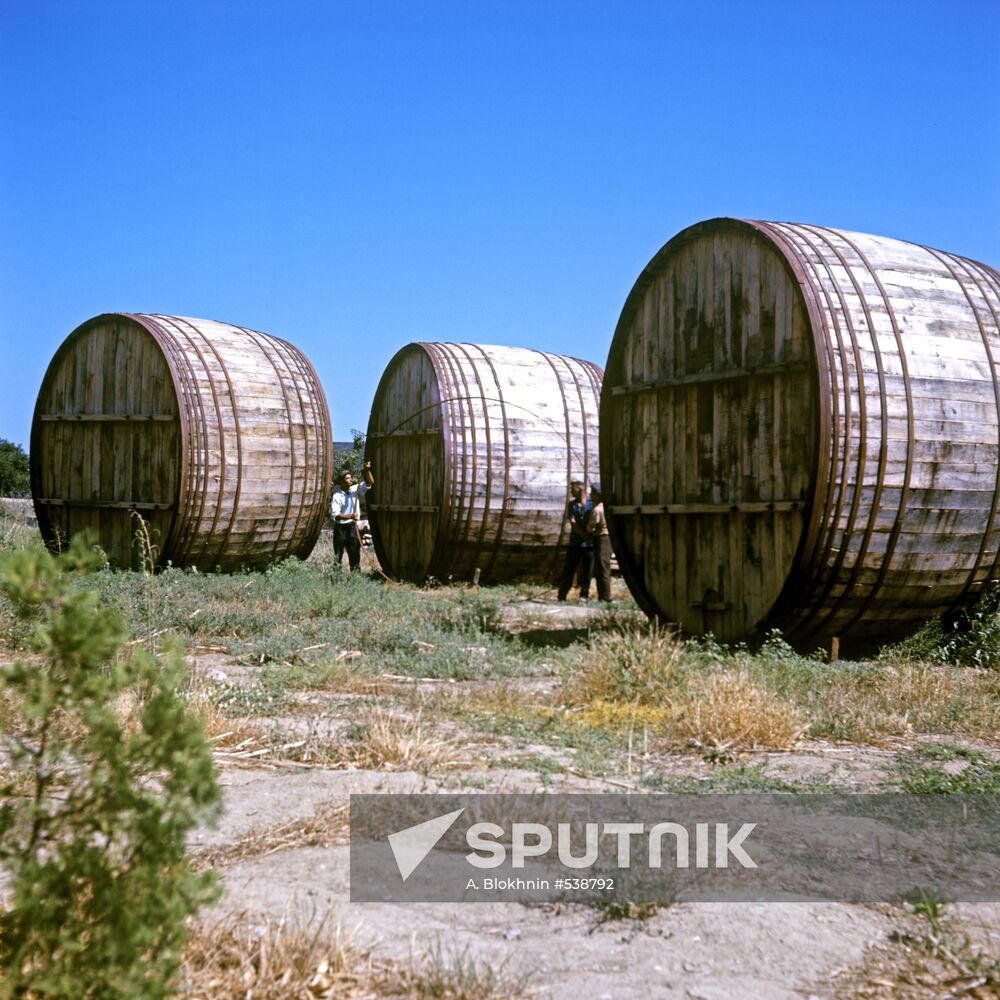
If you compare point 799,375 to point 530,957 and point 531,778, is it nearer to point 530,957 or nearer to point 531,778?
point 531,778

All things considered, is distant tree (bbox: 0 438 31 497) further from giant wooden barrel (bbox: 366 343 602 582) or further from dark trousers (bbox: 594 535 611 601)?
dark trousers (bbox: 594 535 611 601)

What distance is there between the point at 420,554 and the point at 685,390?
5681mm

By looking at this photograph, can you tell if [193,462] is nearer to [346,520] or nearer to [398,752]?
[346,520]

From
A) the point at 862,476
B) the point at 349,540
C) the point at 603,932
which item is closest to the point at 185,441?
the point at 349,540

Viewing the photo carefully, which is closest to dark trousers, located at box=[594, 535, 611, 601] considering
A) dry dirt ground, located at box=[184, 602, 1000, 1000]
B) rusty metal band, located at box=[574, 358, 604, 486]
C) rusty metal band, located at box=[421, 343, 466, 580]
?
rusty metal band, located at box=[574, 358, 604, 486]

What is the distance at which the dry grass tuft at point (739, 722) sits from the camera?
15.2 ft

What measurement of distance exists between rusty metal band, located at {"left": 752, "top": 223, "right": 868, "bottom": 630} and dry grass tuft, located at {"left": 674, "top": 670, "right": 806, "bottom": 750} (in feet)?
5.20

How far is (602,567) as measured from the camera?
11.0 metres

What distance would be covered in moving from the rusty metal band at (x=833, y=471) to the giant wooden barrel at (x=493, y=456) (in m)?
5.67

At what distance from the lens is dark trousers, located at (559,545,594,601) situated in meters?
10.9

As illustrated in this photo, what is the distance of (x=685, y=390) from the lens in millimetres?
7723

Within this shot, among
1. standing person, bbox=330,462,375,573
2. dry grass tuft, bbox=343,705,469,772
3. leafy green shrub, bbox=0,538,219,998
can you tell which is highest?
standing person, bbox=330,462,375,573

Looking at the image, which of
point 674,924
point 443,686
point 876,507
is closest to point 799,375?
point 876,507

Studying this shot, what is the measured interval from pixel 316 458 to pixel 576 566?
3.30 meters
